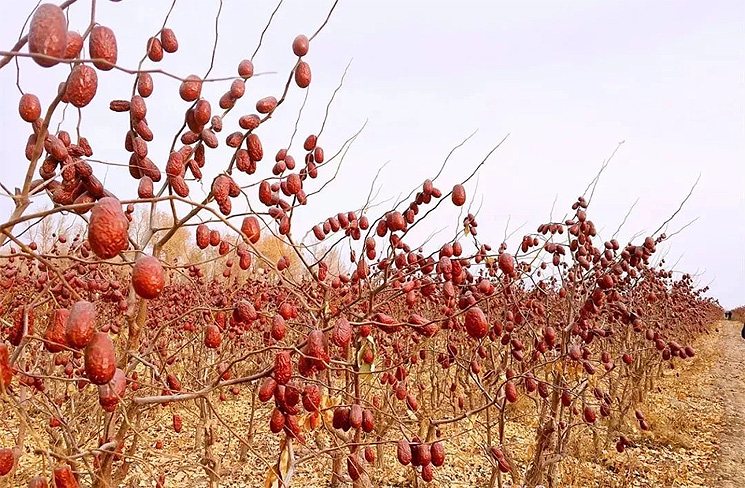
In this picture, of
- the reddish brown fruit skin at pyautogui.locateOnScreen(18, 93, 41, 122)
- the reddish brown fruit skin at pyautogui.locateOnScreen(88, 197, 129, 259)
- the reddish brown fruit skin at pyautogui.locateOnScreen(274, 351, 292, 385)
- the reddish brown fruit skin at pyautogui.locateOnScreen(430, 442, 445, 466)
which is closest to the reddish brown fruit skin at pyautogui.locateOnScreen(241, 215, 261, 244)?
the reddish brown fruit skin at pyautogui.locateOnScreen(274, 351, 292, 385)

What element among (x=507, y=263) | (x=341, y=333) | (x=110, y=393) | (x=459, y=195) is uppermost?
(x=459, y=195)

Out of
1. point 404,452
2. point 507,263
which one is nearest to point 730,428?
point 507,263

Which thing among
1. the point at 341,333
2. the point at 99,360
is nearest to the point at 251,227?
the point at 341,333

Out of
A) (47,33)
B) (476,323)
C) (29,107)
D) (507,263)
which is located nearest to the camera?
(47,33)

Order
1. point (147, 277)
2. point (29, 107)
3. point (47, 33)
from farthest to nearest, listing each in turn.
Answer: point (29, 107) < point (147, 277) < point (47, 33)

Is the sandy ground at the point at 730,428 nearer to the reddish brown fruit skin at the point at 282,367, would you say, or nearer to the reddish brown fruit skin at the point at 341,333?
the reddish brown fruit skin at the point at 341,333

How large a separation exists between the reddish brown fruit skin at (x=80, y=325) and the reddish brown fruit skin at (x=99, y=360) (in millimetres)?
14

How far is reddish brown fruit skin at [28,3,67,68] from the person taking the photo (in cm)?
71

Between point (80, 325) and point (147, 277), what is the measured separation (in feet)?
0.46

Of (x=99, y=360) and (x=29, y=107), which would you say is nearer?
(x=99, y=360)

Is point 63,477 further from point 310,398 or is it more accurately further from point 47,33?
point 47,33

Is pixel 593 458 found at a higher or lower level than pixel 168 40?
lower

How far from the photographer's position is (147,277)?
82 cm

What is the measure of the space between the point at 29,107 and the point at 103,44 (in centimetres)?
24
